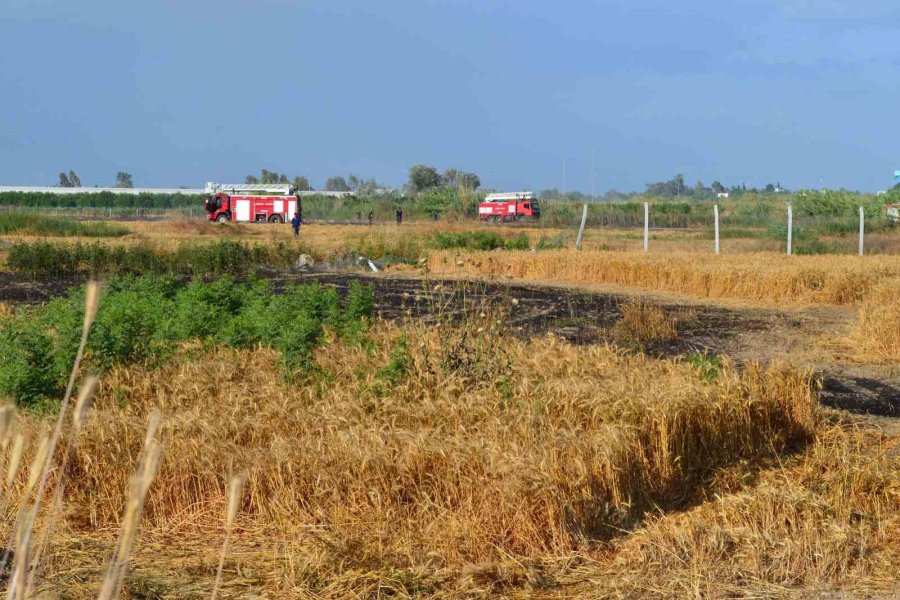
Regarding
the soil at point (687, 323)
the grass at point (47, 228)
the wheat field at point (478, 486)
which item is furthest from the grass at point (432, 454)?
the grass at point (47, 228)

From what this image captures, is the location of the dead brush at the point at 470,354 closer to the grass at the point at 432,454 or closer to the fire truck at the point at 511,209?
the grass at the point at 432,454

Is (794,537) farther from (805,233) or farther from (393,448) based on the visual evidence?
(805,233)

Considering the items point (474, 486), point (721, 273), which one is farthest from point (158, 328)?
point (721, 273)

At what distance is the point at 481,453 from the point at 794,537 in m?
1.66

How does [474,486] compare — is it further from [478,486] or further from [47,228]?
[47,228]

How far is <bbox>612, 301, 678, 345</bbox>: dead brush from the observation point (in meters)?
11.7

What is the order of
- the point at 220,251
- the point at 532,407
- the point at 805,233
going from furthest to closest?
1. the point at 805,233
2. the point at 220,251
3. the point at 532,407

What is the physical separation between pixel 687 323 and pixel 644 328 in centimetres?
179

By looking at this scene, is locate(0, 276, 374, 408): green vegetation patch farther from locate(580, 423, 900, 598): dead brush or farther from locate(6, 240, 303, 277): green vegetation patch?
locate(6, 240, 303, 277): green vegetation patch

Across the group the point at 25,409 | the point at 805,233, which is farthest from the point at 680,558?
the point at 805,233

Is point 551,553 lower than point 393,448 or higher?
lower

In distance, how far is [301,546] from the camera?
5043mm

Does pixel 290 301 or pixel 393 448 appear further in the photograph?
pixel 290 301

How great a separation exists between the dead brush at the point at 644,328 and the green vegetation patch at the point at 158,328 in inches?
115
